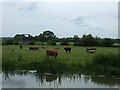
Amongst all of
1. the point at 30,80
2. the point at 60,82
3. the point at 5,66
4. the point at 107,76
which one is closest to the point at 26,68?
the point at 5,66

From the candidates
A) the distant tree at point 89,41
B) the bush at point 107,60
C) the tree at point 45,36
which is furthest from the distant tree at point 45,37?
the bush at point 107,60

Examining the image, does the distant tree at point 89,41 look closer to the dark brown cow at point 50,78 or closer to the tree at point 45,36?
the tree at point 45,36

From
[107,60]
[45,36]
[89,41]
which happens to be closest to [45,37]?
[45,36]

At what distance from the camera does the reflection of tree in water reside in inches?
387

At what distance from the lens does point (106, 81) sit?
33.7ft

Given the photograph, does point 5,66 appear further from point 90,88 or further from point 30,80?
point 90,88

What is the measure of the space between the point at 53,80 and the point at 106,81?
91.7 inches

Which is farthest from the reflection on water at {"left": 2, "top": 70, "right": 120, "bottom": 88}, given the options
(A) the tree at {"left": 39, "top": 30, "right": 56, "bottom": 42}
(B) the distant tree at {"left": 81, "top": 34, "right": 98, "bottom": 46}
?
(A) the tree at {"left": 39, "top": 30, "right": 56, "bottom": 42}

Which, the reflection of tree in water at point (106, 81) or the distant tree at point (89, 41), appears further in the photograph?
the distant tree at point (89, 41)

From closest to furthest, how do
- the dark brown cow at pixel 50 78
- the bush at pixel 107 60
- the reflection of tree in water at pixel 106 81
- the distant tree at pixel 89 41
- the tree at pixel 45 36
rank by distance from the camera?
the reflection of tree in water at pixel 106 81 → the dark brown cow at pixel 50 78 → the bush at pixel 107 60 → the distant tree at pixel 89 41 → the tree at pixel 45 36

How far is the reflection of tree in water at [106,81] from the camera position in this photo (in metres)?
9.83

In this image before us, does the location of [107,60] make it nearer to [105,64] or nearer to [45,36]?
[105,64]

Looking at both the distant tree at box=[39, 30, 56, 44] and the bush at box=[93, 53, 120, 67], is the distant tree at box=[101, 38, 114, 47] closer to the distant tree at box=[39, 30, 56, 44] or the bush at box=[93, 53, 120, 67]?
the distant tree at box=[39, 30, 56, 44]

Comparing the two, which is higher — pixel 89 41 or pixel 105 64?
pixel 89 41
